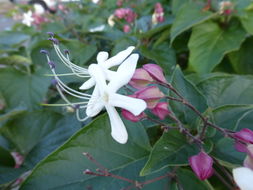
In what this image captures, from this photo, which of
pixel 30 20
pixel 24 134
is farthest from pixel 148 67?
pixel 30 20

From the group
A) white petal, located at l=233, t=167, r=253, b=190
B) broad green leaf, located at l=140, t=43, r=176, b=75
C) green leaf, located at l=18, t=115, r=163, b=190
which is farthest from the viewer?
broad green leaf, located at l=140, t=43, r=176, b=75

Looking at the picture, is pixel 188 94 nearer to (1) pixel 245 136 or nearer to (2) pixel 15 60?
(1) pixel 245 136

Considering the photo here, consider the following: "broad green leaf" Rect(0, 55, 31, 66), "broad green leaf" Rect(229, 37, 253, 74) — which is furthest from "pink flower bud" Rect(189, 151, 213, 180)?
"broad green leaf" Rect(0, 55, 31, 66)

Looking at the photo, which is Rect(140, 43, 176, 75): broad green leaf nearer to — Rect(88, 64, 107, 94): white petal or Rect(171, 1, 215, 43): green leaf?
Rect(171, 1, 215, 43): green leaf

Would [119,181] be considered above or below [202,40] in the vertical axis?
below

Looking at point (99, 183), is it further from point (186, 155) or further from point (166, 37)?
point (166, 37)

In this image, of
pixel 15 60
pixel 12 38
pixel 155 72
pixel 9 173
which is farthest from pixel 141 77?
pixel 12 38
